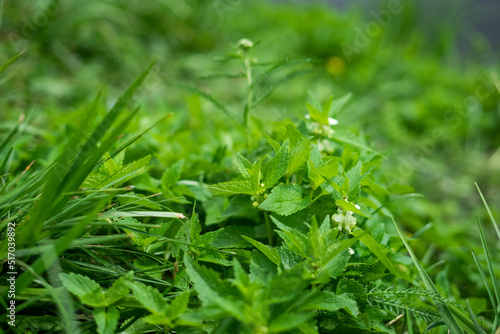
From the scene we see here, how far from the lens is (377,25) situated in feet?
12.5

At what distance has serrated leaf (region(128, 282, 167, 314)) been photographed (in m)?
0.84

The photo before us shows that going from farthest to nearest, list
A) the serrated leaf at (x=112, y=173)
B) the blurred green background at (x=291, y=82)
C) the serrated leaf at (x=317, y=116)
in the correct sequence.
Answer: the blurred green background at (x=291, y=82) → the serrated leaf at (x=317, y=116) → the serrated leaf at (x=112, y=173)

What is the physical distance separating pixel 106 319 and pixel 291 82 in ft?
9.21

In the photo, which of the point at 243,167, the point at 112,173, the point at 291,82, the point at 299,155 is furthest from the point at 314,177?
the point at 291,82

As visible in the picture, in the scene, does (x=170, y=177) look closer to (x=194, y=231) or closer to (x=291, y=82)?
(x=194, y=231)

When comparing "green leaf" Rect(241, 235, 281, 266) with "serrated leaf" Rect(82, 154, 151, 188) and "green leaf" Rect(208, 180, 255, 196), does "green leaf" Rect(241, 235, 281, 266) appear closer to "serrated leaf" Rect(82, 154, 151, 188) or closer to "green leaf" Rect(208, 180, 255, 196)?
"green leaf" Rect(208, 180, 255, 196)

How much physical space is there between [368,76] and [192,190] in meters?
2.47

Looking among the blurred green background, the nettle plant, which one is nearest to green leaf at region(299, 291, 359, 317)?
the nettle plant

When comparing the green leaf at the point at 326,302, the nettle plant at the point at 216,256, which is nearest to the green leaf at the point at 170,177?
the nettle plant at the point at 216,256

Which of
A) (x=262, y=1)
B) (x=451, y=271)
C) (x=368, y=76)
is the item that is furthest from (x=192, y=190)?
(x=262, y=1)

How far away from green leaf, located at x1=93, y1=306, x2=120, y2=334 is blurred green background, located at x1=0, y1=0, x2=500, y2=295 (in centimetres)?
63

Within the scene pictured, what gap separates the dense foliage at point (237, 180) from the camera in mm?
884

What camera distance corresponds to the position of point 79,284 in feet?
2.90

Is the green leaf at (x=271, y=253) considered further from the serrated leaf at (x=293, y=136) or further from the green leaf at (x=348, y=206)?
the serrated leaf at (x=293, y=136)
